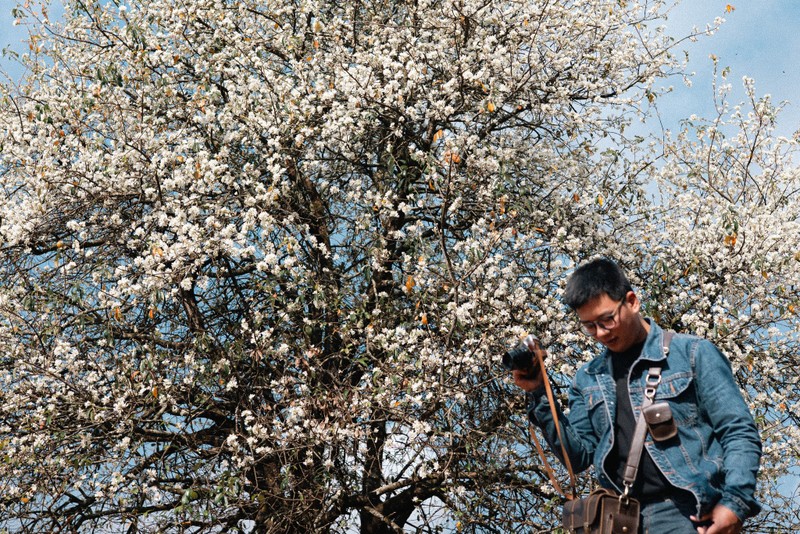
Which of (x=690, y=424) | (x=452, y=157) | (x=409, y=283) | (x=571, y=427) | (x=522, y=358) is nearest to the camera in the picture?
(x=690, y=424)

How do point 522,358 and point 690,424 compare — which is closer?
point 690,424

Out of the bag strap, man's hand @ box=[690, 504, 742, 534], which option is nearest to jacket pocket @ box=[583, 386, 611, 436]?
the bag strap

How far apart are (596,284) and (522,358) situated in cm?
36

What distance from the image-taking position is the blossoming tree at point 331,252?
7457 millimetres

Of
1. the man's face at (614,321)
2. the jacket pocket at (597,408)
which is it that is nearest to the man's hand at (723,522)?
the jacket pocket at (597,408)

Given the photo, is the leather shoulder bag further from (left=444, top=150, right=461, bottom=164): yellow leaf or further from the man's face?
(left=444, top=150, right=461, bottom=164): yellow leaf

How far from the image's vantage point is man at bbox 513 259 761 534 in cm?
281

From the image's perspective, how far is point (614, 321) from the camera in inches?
120

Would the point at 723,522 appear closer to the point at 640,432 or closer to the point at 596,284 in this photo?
the point at 640,432

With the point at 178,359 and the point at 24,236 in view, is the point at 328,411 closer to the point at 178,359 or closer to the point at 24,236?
the point at 178,359

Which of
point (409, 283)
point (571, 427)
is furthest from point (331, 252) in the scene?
point (571, 427)

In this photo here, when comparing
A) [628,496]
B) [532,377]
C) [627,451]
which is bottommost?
[628,496]

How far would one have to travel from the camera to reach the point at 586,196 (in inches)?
328

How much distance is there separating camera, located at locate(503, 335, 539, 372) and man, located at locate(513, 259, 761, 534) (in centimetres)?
3
